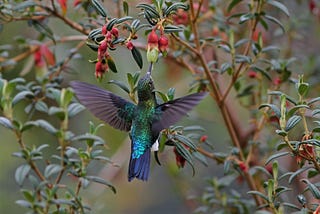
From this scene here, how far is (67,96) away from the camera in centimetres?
140

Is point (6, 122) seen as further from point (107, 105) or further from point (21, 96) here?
point (107, 105)

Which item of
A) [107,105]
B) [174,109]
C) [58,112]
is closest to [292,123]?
[174,109]

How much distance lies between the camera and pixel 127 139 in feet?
8.84

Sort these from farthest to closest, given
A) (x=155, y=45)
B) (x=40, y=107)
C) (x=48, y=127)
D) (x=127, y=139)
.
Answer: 1. (x=127, y=139)
2. (x=40, y=107)
3. (x=48, y=127)
4. (x=155, y=45)

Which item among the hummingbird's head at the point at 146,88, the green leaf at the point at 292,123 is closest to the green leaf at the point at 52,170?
the hummingbird's head at the point at 146,88

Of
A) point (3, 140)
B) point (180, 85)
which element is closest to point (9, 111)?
point (180, 85)

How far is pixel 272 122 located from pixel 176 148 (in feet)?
1.95

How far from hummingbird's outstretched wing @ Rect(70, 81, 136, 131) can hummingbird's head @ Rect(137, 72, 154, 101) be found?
8 centimetres

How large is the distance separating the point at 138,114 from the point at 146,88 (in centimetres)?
9

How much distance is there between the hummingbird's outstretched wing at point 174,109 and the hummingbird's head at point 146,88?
6cm

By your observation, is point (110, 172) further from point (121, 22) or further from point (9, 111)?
point (121, 22)

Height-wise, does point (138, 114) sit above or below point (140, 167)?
above

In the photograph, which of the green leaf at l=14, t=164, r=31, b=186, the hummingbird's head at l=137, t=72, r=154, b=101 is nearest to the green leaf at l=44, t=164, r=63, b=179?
the green leaf at l=14, t=164, r=31, b=186

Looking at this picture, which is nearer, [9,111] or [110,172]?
[9,111]
